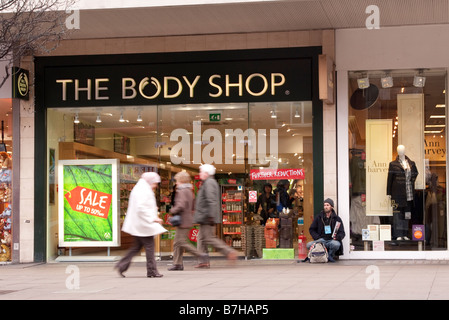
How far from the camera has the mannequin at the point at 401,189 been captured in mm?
15172

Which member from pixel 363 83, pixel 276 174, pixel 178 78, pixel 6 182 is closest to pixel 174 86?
pixel 178 78

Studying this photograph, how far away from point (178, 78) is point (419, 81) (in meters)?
4.91

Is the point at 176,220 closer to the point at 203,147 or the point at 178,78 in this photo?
the point at 203,147

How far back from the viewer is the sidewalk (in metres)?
8.99

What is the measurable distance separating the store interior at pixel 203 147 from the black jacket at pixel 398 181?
161 centimetres

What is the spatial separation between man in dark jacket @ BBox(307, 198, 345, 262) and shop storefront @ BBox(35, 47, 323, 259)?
553mm

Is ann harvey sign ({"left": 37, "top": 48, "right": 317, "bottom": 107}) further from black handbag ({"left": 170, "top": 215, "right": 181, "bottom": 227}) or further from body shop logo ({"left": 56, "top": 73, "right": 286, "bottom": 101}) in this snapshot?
black handbag ({"left": 170, "top": 215, "right": 181, "bottom": 227})

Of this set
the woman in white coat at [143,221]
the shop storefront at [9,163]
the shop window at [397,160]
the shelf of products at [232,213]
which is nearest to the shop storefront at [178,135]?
the shelf of products at [232,213]

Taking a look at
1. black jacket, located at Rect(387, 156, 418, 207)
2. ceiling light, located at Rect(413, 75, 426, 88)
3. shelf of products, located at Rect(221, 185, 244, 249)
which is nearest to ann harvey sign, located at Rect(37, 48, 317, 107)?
shelf of products, located at Rect(221, 185, 244, 249)

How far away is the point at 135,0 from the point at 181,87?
2636mm

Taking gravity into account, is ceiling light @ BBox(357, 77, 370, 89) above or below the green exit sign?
above

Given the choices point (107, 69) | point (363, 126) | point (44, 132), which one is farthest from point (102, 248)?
point (363, 126)

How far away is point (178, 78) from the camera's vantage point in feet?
52.0

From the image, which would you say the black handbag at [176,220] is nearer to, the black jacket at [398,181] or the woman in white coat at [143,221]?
the woman in white coat at [143,221]
